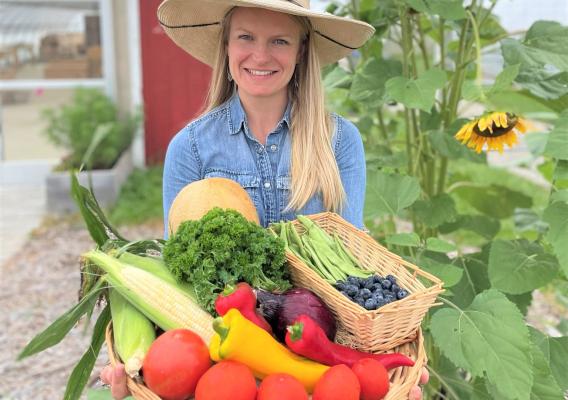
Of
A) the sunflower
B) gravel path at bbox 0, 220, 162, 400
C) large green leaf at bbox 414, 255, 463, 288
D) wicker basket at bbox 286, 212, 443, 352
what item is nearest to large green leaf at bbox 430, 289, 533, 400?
large green leaf at bbox 414, 255, 463, 288

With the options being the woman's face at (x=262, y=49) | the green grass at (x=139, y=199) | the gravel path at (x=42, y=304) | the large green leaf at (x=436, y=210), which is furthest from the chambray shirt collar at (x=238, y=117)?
the green grass at (x=139, y=199)

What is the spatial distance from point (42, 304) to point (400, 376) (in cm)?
344

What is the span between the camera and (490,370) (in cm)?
175

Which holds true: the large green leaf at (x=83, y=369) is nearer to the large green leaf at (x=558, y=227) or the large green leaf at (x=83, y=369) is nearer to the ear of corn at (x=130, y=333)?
the ear of corn at (x=130, y=333)

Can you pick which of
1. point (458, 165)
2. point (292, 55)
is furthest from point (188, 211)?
point (458, 165)

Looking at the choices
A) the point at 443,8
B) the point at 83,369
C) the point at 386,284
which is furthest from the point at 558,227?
the point at 83,369

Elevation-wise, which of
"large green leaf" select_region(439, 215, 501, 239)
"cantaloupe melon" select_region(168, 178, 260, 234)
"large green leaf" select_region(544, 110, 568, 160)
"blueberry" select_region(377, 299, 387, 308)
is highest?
"large green leaf" select_region(544, 110, 568, 160)

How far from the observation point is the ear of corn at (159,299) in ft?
4.78

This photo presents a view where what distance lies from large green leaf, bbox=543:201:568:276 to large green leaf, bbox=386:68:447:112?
1.56 ft

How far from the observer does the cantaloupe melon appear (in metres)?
1.72

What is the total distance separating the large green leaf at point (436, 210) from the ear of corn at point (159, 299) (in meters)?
1.24

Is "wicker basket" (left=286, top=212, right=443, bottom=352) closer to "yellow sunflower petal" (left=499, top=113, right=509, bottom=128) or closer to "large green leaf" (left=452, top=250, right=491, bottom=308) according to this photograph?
"yellow sunflower petal" (left=499, top=113, right=509, bottom=128)

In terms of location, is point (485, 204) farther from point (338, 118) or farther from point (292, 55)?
point (292, 55)

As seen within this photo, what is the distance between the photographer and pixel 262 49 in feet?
6.38
